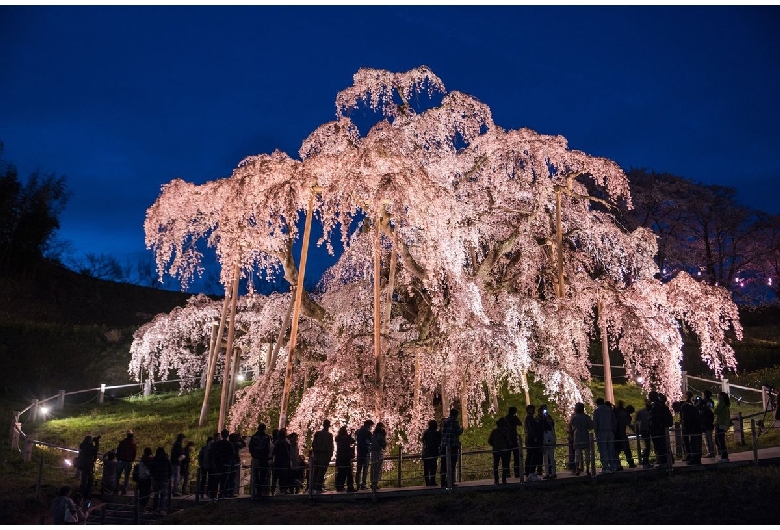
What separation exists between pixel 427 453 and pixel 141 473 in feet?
20.3

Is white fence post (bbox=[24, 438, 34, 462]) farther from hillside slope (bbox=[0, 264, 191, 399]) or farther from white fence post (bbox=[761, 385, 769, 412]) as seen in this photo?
white fence post (bbox=[761, 385, 769, 412])

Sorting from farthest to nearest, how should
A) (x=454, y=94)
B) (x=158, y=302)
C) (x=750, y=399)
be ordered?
(x=158, y=302)
(x=750, y=399)
(x=454, y=94)

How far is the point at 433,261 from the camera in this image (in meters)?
16.7

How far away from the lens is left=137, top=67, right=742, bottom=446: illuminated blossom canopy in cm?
1569

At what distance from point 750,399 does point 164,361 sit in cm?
2621

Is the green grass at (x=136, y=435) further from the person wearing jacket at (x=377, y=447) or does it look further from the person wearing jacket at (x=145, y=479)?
the person wearing jacket at (x=145, y=479)

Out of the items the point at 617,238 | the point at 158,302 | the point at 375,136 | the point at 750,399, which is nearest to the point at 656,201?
the point at 750,399

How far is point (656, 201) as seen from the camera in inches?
1592

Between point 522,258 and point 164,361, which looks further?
point 164,361

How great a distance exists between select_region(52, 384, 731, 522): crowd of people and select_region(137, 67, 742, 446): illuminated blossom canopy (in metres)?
1.72

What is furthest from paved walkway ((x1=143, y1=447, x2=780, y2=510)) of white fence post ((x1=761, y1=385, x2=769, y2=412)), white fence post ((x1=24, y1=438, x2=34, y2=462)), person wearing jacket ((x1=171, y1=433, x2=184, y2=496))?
white fence post ((x1=24, y1=438, x2=34, y2=462))

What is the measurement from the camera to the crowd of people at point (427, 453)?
12016 mm

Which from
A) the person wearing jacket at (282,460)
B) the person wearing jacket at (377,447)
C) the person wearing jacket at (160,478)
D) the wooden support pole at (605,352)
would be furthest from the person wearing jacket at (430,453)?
the wooden support pole at (605,352)

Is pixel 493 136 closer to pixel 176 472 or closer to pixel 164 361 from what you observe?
pixel 176 472
